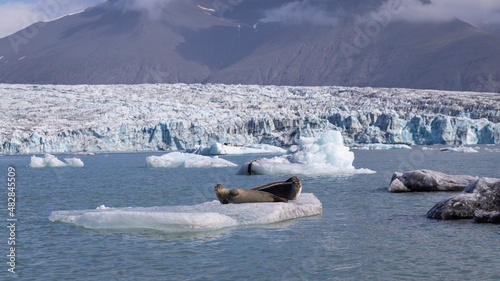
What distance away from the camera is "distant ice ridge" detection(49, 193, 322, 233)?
962 cm

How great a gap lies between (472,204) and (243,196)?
190 inches

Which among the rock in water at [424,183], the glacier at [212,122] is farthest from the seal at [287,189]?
the glacier at [212,122]

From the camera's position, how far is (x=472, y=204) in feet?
35.7

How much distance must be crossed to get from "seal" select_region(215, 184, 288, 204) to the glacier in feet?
160

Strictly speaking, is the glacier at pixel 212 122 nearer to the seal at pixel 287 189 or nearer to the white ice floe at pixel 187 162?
the white ice floe at pixel 187 162

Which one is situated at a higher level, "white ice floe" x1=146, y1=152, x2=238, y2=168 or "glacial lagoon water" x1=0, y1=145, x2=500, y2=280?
"glacial lagoon water" x1=0, y1=145, x2=500, y2=280

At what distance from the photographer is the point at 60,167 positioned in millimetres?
38938

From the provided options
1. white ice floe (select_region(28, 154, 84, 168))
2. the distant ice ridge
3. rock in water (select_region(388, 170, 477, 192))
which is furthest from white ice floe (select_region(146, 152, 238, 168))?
the distant ice ridge

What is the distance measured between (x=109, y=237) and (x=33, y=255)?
1.47 m

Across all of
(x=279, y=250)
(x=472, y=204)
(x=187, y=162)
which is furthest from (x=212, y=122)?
(x=279, y=250)

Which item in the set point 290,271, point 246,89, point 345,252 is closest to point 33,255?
point 290,271

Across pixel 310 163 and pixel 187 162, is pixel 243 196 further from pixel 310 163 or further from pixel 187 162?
pixel 187 162

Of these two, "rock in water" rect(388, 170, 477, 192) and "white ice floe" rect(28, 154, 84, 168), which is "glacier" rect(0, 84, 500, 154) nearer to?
"white ice floe" rect(28, 154, 84, 168)

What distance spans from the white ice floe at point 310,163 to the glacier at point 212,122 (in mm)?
35533
